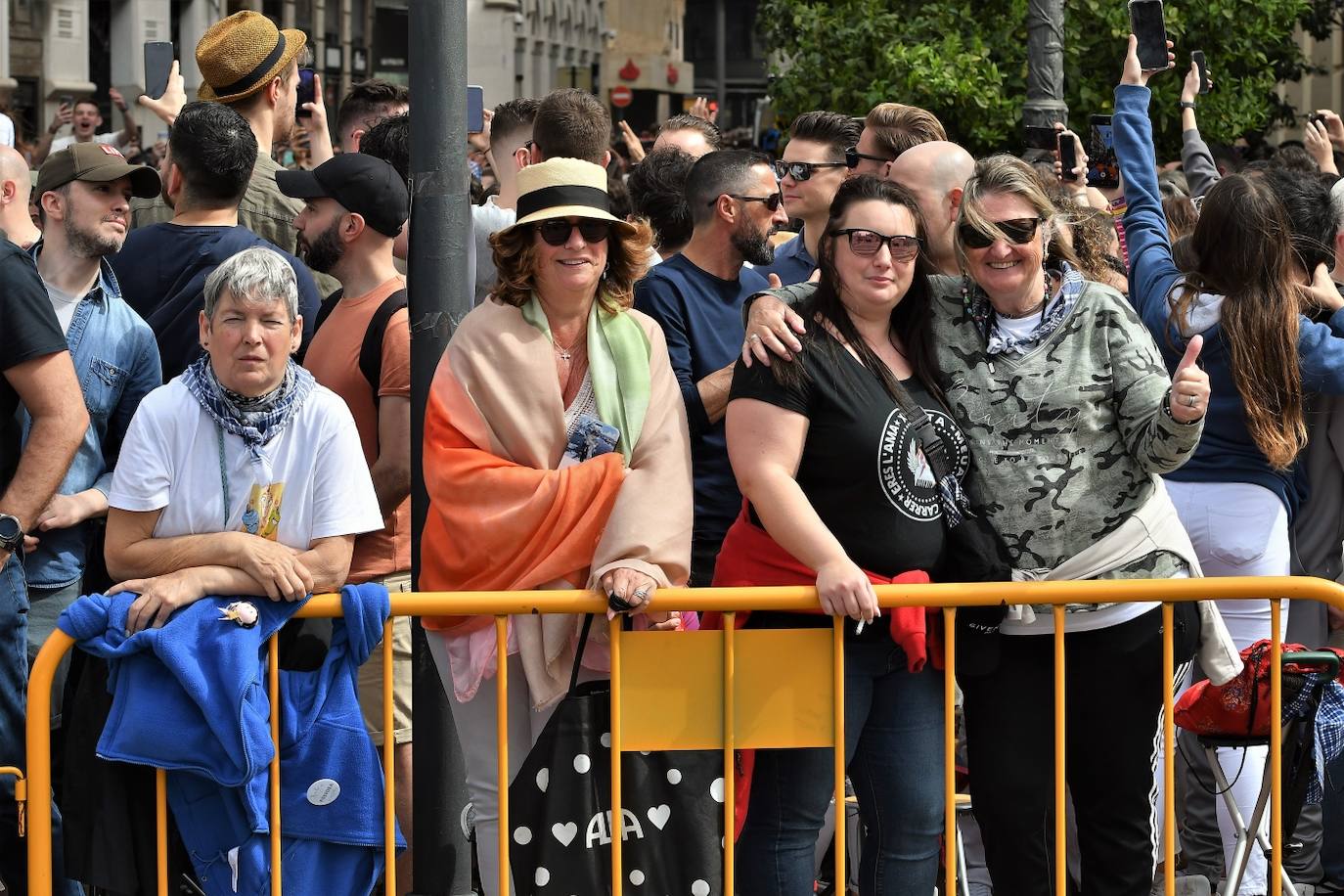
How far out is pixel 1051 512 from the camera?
14.7 feet

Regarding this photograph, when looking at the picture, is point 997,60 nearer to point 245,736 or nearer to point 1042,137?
point 1042,137

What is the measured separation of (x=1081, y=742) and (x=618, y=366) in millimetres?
1492

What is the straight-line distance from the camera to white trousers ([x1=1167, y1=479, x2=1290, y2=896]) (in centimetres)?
535

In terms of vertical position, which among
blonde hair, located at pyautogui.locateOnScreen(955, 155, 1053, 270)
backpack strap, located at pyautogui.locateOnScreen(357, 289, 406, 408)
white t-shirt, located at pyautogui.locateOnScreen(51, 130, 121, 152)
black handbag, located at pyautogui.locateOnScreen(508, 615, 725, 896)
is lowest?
black handbag, located at pyautogui.locateOnScreen(508, 615, 725, 896)

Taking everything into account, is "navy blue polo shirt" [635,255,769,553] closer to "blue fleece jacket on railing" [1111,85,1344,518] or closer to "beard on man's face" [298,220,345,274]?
"beard on man's face" [298,220,345,274]

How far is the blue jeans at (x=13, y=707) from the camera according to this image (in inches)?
188

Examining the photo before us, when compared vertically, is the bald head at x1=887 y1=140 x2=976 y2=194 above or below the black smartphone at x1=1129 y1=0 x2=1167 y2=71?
below

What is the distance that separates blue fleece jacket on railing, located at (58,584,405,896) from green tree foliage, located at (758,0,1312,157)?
1013 cm

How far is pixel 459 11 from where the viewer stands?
175 inches

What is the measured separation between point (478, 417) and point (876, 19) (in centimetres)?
1092

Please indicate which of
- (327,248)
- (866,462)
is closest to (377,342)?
(327,248)

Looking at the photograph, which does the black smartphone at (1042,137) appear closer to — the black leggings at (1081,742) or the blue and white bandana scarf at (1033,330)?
the blue and white bandana scarf at (1033,330)

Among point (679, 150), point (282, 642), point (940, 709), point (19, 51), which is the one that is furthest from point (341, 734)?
Answer: point (19, 51)

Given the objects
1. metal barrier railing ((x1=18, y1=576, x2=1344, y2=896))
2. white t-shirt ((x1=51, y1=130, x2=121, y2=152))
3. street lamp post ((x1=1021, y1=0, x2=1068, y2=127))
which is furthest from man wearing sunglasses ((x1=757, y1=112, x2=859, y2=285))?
white t-shirt ((x1=51, y1=130, x2=121, y2=152))
